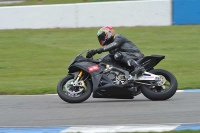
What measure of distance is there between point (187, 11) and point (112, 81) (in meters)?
12.5

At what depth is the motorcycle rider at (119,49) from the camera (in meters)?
9.59

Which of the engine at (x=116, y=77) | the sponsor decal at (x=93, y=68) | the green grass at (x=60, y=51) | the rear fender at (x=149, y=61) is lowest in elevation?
the green grass at (x=60, y=51)

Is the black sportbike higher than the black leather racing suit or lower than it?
lower

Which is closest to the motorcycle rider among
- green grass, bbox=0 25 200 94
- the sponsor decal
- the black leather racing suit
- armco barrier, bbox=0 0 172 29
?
the black leather racing suit

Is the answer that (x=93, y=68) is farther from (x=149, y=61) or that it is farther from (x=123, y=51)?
(x=149, y=61)

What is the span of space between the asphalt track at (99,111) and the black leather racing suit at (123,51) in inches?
31.0

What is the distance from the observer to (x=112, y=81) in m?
9.63

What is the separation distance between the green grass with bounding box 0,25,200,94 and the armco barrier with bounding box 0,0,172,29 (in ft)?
1.02

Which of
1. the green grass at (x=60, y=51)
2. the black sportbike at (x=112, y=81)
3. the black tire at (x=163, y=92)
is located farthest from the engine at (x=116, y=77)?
the green grass at (x=60, y=51)

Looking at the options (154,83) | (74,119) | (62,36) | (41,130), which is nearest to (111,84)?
(154,83)

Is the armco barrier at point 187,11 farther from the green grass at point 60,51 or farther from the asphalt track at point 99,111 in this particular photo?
the asphalt track at point 99,111

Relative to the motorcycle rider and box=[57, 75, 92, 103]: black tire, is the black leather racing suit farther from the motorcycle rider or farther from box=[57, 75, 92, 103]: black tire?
box=[57, 75, 92, 103]: black tire

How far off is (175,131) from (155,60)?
2.95m

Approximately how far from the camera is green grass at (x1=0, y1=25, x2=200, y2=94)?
1320 centimetres
